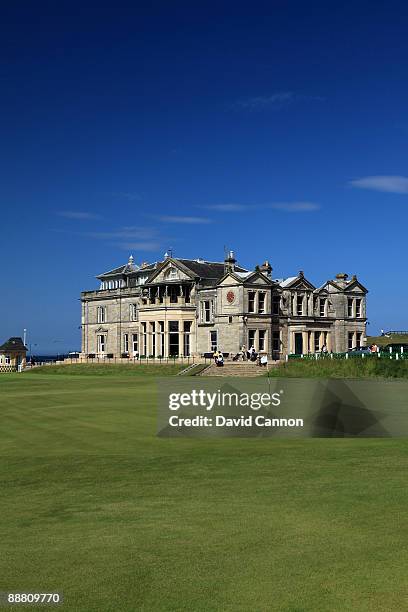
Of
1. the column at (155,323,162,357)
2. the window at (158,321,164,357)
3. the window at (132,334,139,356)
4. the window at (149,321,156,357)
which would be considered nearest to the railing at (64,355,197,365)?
the window at (149,321,156,357)

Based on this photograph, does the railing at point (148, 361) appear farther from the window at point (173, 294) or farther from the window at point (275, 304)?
the window at point (275, 304)

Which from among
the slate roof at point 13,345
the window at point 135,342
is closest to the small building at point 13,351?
the slate roof at point 13,345

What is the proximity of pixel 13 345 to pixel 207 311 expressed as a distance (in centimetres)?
5204

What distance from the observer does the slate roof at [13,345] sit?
133 m

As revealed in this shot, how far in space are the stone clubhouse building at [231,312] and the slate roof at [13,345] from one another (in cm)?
3179

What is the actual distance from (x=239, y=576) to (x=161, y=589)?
3.38ft

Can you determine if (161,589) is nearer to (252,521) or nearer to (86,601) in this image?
(86,601)

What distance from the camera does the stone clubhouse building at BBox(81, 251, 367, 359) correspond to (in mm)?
91250

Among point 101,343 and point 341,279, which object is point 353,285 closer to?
point 341,279

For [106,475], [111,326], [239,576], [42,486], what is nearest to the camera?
[239,576]

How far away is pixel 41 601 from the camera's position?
28.7 ft

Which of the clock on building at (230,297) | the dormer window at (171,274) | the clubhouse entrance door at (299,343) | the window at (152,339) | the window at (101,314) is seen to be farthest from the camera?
the window at (101,314)

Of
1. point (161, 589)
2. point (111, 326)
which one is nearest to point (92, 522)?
point (161, 589)

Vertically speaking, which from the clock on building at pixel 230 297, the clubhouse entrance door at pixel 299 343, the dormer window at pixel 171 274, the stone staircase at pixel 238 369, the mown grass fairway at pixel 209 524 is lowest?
the mown grass fairway at pixel 209 524
